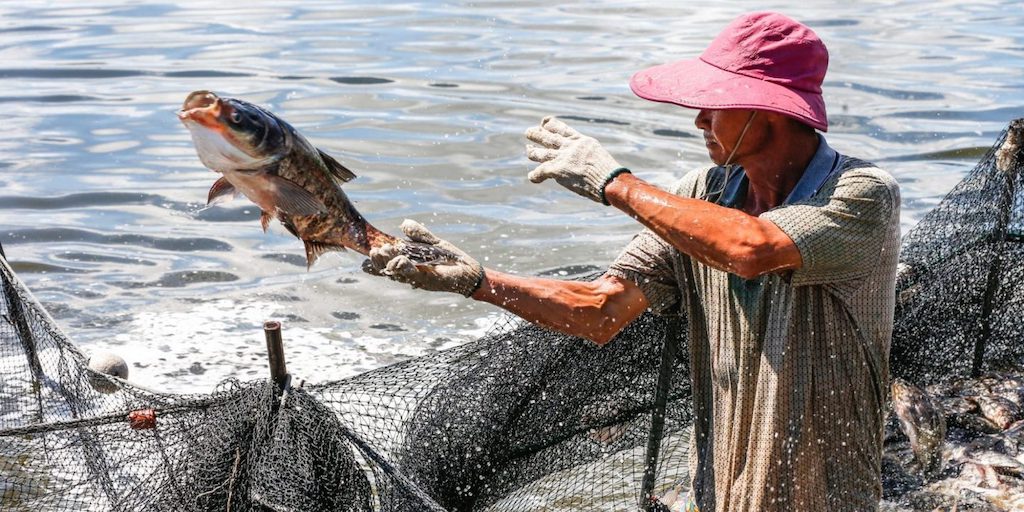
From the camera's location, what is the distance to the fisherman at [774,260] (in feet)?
9.82

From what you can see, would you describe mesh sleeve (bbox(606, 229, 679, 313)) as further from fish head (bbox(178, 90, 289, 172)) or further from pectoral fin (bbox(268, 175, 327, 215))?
fish head (bbox(178, 90, 289, 172))

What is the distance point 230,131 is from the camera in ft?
8.61

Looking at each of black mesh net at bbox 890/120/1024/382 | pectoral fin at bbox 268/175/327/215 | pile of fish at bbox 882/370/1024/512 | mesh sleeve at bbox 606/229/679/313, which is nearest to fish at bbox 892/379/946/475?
pile of fish at bbox 882/370/1024/512

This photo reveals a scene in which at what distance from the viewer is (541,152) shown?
128 inches

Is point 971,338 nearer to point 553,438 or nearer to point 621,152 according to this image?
point 553,438

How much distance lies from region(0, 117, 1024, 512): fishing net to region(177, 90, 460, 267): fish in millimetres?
556

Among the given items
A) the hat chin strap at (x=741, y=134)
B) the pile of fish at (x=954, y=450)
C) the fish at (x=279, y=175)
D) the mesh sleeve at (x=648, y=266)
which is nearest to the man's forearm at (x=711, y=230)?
the hat chin strap at (x=741, y=134)

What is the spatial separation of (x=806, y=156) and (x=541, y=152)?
778 millimetres

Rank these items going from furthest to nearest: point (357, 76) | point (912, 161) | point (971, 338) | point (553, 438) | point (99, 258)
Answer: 1. point (357, 76)
2. point (912, 161)
3. point (99, 258)
4. point (971, 338)
5. point (553, 438)

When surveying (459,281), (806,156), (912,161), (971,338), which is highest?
(806,156)

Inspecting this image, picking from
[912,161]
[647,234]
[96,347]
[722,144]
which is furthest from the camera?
[912,161]

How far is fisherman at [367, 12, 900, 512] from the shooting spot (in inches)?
118

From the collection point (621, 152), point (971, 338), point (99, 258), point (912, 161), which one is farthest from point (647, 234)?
point (912, 161)

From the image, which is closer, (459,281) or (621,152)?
(459,281)
